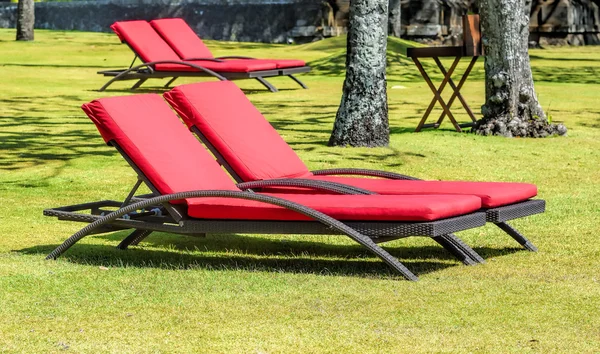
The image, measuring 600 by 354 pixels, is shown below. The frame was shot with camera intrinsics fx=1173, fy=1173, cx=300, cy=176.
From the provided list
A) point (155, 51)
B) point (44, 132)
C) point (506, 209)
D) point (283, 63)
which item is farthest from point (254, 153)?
point (155, 51)

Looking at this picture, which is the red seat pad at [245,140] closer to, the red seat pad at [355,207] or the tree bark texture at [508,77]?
the red seat pad at [355,207]

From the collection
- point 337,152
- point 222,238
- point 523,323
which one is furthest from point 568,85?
point 523,323

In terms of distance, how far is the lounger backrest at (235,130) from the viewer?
7.91 metres

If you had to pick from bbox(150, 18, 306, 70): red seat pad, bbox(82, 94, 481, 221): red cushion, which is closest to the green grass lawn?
bbox(82, 94, 481, 221): red cushion

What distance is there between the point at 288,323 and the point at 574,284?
1.88 meters

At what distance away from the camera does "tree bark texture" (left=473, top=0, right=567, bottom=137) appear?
1403 cm

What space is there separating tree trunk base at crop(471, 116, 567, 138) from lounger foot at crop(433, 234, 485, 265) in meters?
7.20

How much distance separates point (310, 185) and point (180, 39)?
13889mm

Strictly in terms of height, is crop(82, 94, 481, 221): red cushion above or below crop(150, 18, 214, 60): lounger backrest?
above

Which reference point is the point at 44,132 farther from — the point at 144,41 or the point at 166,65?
the point at 144,41

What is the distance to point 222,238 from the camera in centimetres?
834

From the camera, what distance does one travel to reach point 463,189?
7324 mm

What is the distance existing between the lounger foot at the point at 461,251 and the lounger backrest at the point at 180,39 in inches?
536

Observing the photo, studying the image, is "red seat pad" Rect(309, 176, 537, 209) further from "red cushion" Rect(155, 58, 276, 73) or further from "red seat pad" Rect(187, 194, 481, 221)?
"red cushion" Rect(155, 58, 276, 73)
